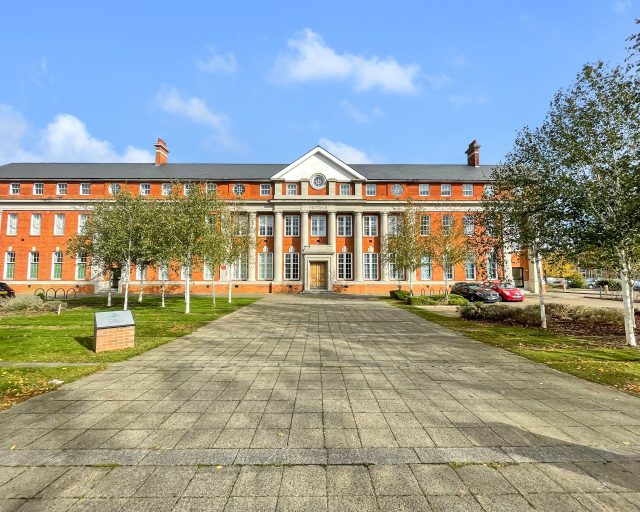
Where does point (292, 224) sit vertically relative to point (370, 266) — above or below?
above

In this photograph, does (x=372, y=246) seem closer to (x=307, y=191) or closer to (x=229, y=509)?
(x=307, y=191)

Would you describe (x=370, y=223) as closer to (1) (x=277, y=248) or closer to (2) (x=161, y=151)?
(1) (x=277, y=248)

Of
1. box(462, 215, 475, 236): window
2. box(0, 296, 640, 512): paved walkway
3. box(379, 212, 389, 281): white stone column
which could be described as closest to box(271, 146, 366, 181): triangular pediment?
box(379, 212, 389, 281): white stone column

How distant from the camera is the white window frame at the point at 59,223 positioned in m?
37.6

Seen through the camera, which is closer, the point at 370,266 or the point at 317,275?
the point at 317,275

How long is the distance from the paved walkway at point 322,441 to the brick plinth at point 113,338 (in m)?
1.85

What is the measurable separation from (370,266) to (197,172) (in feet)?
76.9

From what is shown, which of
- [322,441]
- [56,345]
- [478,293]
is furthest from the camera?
[478,293]

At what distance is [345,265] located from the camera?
38.0 m

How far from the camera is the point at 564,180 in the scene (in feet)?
36.2

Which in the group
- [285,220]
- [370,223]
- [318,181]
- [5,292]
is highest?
[318,181]

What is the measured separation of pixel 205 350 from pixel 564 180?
1241 centimetres

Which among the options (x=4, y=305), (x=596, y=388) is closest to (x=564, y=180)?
(x=596, y=388)

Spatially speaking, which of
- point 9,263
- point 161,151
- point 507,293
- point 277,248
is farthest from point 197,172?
point 507,293
